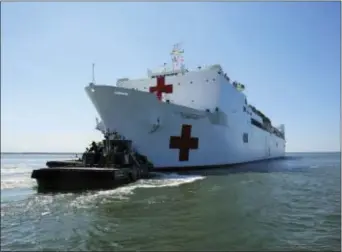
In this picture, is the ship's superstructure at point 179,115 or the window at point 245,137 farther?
the window at point 245,137

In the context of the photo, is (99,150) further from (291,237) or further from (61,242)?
(291,237)

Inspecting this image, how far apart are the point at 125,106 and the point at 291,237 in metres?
9.12

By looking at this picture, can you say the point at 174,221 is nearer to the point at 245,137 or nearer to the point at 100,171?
the point at 100,171

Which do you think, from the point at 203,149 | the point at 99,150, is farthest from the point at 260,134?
the point at 99,150

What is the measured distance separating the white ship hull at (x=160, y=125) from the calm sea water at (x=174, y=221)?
4643 mm

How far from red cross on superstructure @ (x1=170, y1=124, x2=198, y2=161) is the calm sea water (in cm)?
509

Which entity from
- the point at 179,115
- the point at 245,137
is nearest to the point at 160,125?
the point at 179,115

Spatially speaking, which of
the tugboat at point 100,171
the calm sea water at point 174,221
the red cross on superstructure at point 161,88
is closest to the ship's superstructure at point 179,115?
the red cross on superstructure at point 161,88

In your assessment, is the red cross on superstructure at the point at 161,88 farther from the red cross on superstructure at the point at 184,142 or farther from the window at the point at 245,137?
the window at the point at 245,137

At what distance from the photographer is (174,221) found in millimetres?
5445

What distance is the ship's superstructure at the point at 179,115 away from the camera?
12844 millimetres

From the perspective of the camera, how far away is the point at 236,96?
58.9 feet

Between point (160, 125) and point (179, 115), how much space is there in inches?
40.1

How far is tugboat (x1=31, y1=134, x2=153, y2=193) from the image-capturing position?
9.58 meters
